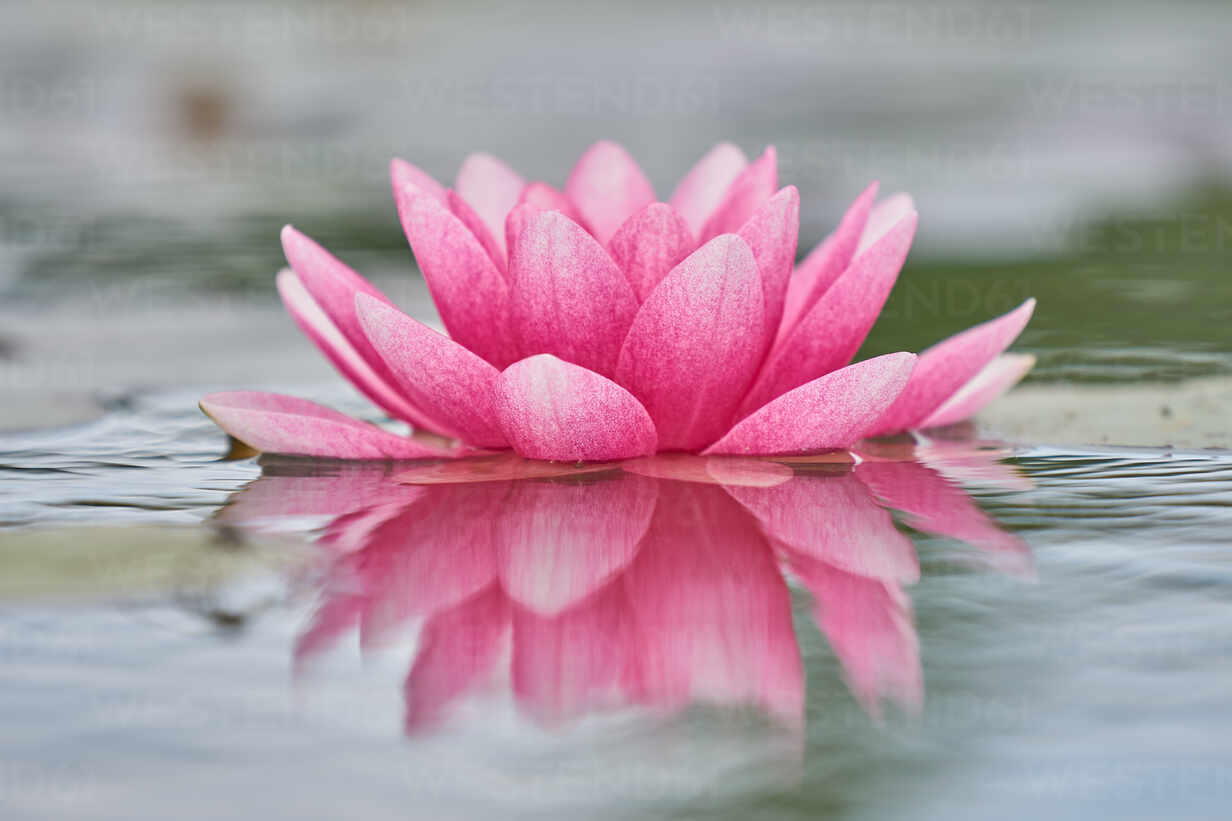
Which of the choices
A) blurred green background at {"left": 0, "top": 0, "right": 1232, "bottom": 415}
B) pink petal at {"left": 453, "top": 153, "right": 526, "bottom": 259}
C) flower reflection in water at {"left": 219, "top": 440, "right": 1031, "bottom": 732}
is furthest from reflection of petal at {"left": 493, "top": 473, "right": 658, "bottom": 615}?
blurred green background at {"left": 0, "top": 0, "right": 1232, "bottom": 415}

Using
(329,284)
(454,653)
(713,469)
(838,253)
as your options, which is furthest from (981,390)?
(454,653)

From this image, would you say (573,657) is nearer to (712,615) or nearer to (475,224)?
(712,615)

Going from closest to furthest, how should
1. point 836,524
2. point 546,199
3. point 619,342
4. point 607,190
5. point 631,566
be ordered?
1. point 631,566
2. point 836,524
3. point 619,342
4. point 546,199
5. point 607,190

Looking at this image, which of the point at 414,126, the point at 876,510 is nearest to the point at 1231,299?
the point at 876,510

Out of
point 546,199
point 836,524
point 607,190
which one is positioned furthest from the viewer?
point 607,190

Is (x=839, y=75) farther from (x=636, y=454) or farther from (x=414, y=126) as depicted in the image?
(x=636, y=454)
